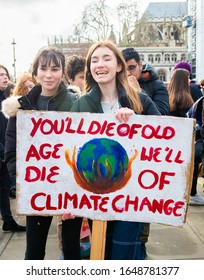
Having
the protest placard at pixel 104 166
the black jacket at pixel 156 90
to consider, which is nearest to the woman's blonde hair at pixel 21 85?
the black jacket at pixel 156 90

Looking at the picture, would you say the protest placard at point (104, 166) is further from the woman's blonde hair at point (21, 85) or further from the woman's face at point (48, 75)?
the woman's blonde hair at point (21, 85)

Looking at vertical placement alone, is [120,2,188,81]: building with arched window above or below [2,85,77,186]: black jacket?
above

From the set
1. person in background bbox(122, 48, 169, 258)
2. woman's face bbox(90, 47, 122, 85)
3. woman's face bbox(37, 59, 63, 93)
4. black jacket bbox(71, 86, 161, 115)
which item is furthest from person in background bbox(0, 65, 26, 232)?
woman's face bbox(90, 47, 122, 85)

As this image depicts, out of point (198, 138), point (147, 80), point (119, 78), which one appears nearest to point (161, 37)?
point (198, 138)

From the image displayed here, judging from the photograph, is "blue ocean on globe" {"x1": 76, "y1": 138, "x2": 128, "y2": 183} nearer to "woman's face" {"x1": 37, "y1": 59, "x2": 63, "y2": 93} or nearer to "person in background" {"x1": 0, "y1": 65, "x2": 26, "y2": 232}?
"woman's face" {"x1": 37, "y1": 59, "x2": 63, "y2": 93}

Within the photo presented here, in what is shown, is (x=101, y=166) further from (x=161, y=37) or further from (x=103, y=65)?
(x=161, y=37)

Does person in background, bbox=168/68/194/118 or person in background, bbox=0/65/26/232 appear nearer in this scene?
person in background, bbox=0/65/26/232

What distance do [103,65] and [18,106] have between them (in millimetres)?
549

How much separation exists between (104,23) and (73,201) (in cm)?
→ 4647

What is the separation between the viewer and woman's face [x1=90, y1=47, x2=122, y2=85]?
1992 mm

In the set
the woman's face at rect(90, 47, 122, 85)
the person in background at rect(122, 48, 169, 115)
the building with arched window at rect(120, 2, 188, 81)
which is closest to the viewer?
the woman's face at rect(90, 47, 122, 85)

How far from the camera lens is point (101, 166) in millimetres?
1859
